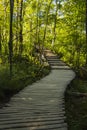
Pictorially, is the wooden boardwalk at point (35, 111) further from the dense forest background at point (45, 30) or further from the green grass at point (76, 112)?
the dense forest background at point (45, 30)

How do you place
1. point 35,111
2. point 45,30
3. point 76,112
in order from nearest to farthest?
point 35,111 < point 76,112 < point 45,30

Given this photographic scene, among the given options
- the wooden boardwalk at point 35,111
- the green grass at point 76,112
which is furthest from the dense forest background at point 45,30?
the wooden boardwalk at point 35,111

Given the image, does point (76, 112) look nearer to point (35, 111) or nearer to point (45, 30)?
point (35, 111)

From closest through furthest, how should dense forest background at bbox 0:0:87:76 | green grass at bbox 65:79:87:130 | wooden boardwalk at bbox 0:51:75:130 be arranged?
1. wooden boardwalk at bbox 0:51:75:130
2. green grass at bbox 65:79:87:130
3. dense forest background at bbox 0:0:87:76

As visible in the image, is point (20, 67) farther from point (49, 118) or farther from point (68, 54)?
point (49, 118)

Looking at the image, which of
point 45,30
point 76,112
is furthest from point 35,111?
point 45,30

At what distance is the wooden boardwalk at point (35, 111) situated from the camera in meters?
7.00

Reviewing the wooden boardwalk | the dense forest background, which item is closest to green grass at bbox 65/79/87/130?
the wooden boardwalk

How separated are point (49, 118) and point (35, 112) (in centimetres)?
70

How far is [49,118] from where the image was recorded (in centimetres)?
769

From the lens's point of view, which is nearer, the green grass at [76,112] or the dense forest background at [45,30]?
the green grass at [76,112]

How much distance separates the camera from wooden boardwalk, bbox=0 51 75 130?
7.00m

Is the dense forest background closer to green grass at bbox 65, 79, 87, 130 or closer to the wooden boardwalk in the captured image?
green grass at bbox 65, 79, 87, 130

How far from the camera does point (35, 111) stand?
8.40 metres
